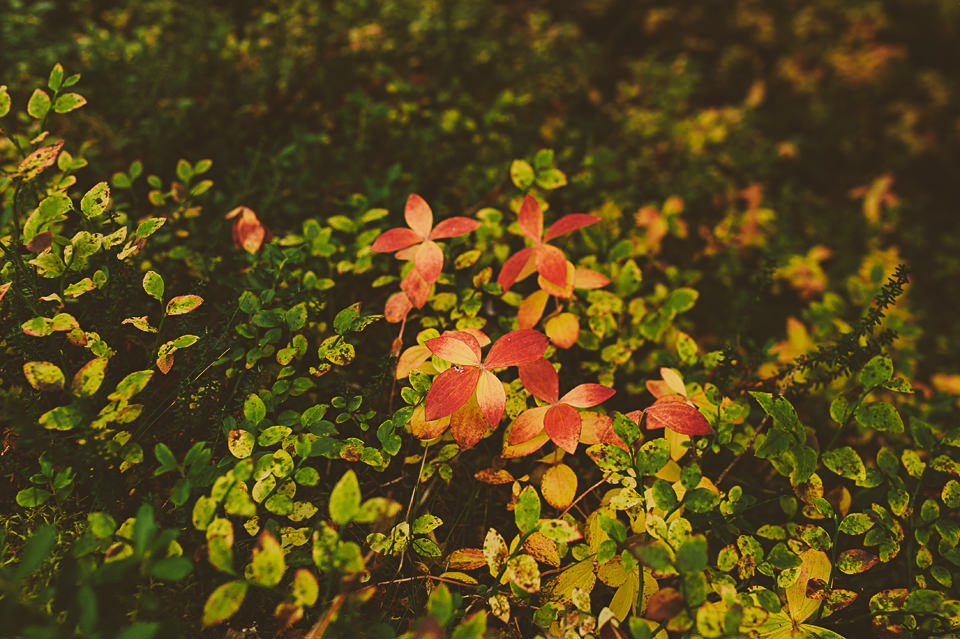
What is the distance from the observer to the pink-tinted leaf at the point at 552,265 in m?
1.53

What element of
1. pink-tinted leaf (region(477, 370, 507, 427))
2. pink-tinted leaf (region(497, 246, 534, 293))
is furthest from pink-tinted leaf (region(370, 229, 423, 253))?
pink-tinted leaf (region(477, 370, 507, 427))

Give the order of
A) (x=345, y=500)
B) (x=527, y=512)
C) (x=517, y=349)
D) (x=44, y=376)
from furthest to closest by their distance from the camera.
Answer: (x=517, y=349)
(x=527, y=512)
(x=44, y=376)
(x=345, y=500)

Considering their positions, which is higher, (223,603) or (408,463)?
(223,603)

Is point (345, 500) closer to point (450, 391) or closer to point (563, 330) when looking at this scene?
point (450, 391)

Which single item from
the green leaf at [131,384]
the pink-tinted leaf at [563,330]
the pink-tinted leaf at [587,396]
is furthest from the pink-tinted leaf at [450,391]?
the green leaf at [131,384]

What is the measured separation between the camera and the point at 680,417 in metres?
1.34

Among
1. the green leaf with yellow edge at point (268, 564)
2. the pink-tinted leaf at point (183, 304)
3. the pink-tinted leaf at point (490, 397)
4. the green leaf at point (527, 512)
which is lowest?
the green leaf at point (527, 512)

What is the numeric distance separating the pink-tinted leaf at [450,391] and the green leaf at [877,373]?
3.78 ft

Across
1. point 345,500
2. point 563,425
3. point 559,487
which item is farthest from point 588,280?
point 345,500

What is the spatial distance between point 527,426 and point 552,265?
510mm

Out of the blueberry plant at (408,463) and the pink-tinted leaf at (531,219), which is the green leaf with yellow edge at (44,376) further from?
the pink-tinted leaf at (531,219)

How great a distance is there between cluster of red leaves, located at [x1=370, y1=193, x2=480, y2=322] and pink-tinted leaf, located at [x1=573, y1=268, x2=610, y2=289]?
39cm

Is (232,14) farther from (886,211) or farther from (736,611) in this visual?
(886,211)

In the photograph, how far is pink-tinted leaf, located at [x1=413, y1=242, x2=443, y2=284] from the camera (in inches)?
58.0
